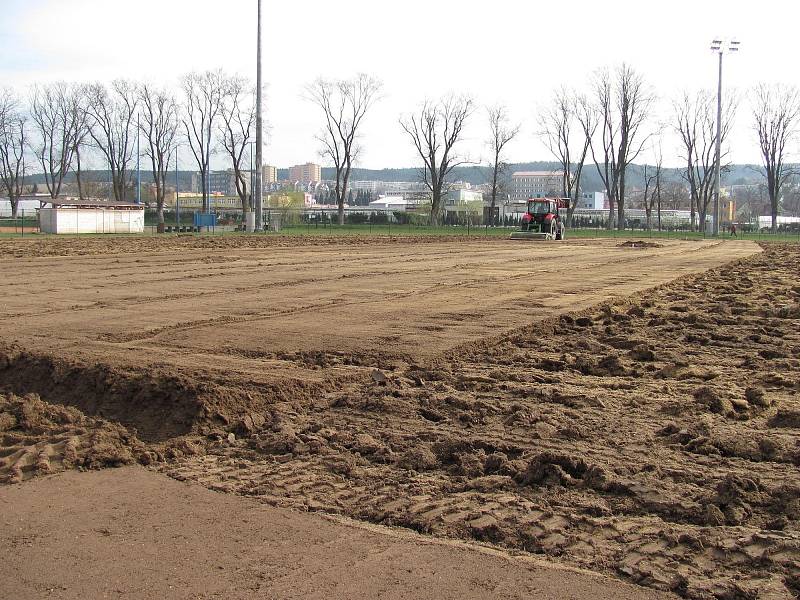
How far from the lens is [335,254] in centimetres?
3278

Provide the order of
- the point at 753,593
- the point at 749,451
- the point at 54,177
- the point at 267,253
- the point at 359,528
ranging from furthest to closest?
the point at 54,177, the point at 267,253, the point at 749,451, the point at 359,528, the point at 753,593

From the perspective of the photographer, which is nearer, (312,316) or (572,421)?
(572,421)

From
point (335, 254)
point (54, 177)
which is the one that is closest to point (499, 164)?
point (54, 177)

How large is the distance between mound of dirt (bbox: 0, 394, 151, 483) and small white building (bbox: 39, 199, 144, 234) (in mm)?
57135

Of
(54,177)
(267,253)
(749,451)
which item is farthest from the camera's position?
(54,177)

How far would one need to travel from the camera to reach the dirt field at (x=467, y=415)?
5273 mm

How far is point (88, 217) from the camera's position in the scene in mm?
62562

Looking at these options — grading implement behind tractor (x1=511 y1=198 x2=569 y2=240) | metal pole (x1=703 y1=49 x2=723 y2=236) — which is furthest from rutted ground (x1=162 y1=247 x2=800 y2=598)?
metal pole (x1=703 y1=49 x2=723 y2=236)

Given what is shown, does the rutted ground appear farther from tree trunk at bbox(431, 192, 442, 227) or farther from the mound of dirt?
tree trunk at bbox(431, 192, 442, 227)

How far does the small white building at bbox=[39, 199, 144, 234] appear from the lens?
200 feet

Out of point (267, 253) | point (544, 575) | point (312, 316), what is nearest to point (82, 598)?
point (544, 575)

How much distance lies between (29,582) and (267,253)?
28.2m

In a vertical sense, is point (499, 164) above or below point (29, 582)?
above

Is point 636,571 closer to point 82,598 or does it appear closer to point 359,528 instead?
point 359,528
